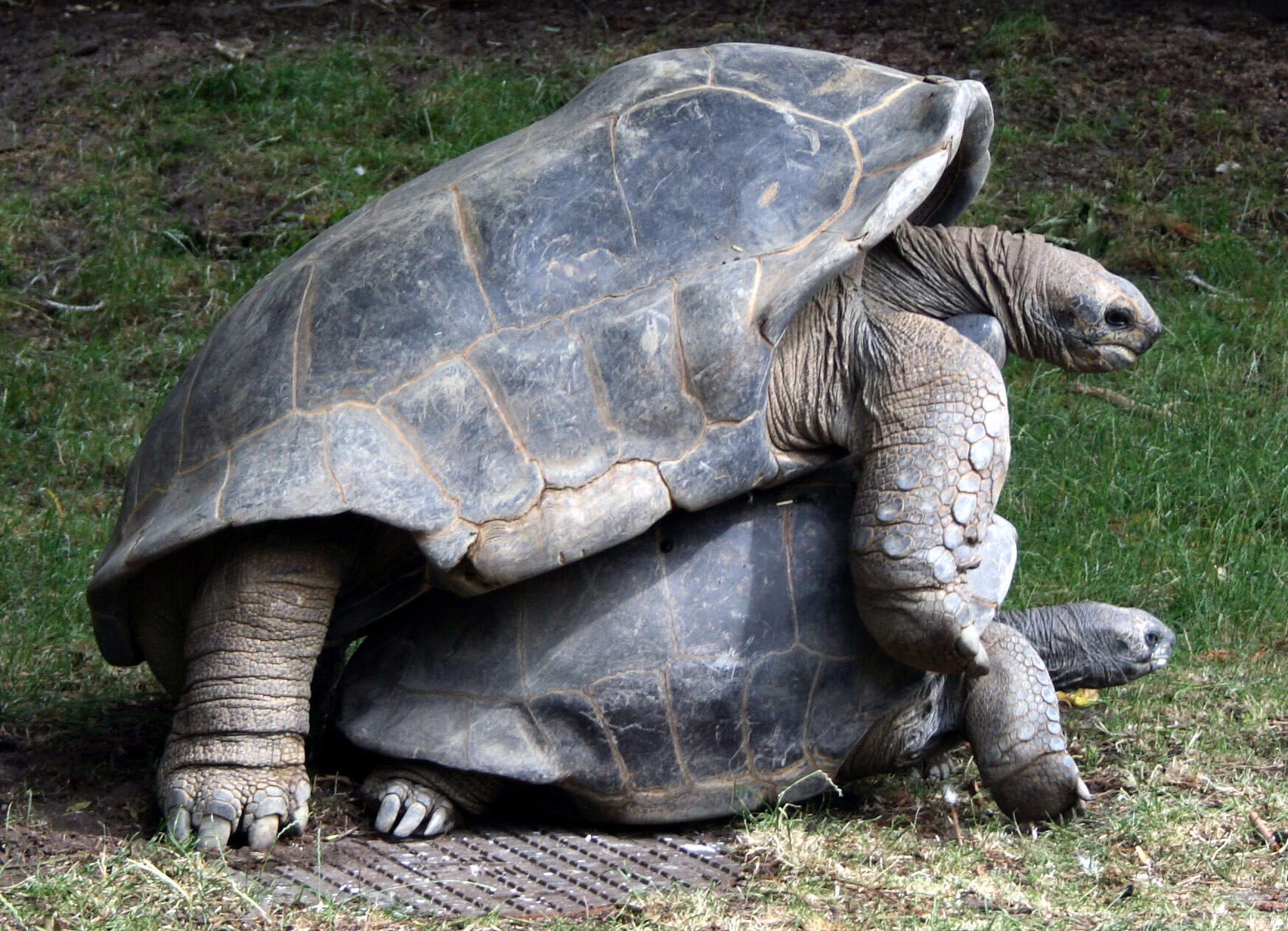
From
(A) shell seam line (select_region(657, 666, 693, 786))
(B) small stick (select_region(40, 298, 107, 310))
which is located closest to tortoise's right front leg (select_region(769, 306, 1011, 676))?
(A) shell seam line (select_region(657, 666, 693, 786))

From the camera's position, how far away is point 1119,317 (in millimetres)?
4129

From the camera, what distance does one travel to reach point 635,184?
361cm

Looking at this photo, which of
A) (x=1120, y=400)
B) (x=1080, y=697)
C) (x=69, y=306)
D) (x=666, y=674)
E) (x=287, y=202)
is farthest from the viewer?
(x=287, y=202)

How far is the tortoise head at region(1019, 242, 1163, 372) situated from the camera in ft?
13.4

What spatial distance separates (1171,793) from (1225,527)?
1.98 meters

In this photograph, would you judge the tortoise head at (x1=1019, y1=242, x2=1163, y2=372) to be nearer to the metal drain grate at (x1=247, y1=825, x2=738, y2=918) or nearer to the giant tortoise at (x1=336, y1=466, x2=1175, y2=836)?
the giant tortoise at (x1=336, y1=466, x2=1175, y2=836)

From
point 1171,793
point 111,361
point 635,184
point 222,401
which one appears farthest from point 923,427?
point 111,361

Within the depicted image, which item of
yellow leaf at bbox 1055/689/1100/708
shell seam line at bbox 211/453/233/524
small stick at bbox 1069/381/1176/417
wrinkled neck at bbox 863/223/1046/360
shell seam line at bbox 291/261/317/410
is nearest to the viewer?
shell seam line at bbox 211/453/233/524

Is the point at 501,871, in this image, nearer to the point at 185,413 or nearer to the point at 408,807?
the point at 408,807

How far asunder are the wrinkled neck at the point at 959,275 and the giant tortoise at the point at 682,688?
0.58 m

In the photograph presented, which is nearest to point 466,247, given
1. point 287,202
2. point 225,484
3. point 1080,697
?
point 225,484

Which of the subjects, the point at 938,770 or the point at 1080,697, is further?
the point at 1080,697

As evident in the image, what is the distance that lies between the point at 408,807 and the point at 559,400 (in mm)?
1089

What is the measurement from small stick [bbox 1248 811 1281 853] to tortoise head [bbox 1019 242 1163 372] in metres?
1.21
